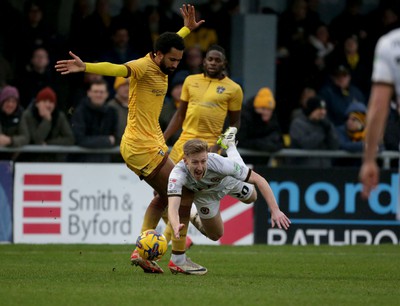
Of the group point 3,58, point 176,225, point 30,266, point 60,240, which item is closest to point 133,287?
point 176,225

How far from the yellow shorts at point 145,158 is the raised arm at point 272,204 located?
4.02 ft

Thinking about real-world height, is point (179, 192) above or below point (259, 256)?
above

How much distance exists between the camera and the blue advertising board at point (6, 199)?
16172mm

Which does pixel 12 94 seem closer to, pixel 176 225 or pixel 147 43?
pixel 147 43

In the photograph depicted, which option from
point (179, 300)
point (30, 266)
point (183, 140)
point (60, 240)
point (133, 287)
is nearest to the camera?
point (179, 300)

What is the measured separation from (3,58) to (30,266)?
22.3ft

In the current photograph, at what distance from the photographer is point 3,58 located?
1836 cm

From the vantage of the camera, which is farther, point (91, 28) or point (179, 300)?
point (91, 28)

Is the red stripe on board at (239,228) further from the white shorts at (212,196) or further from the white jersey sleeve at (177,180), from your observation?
the white jersey sleeve at (177,180)

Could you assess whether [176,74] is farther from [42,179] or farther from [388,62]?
[388,62]

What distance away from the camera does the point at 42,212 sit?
53.5 feet

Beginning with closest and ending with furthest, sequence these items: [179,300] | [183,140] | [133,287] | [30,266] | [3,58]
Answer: [179,300], [133,287], [30,266], [183,140], [3,58]

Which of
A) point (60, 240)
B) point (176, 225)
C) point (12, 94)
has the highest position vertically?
point (12, 94)

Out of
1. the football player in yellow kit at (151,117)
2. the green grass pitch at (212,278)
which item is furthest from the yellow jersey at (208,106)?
the football player in yellow kit at (151,117)
